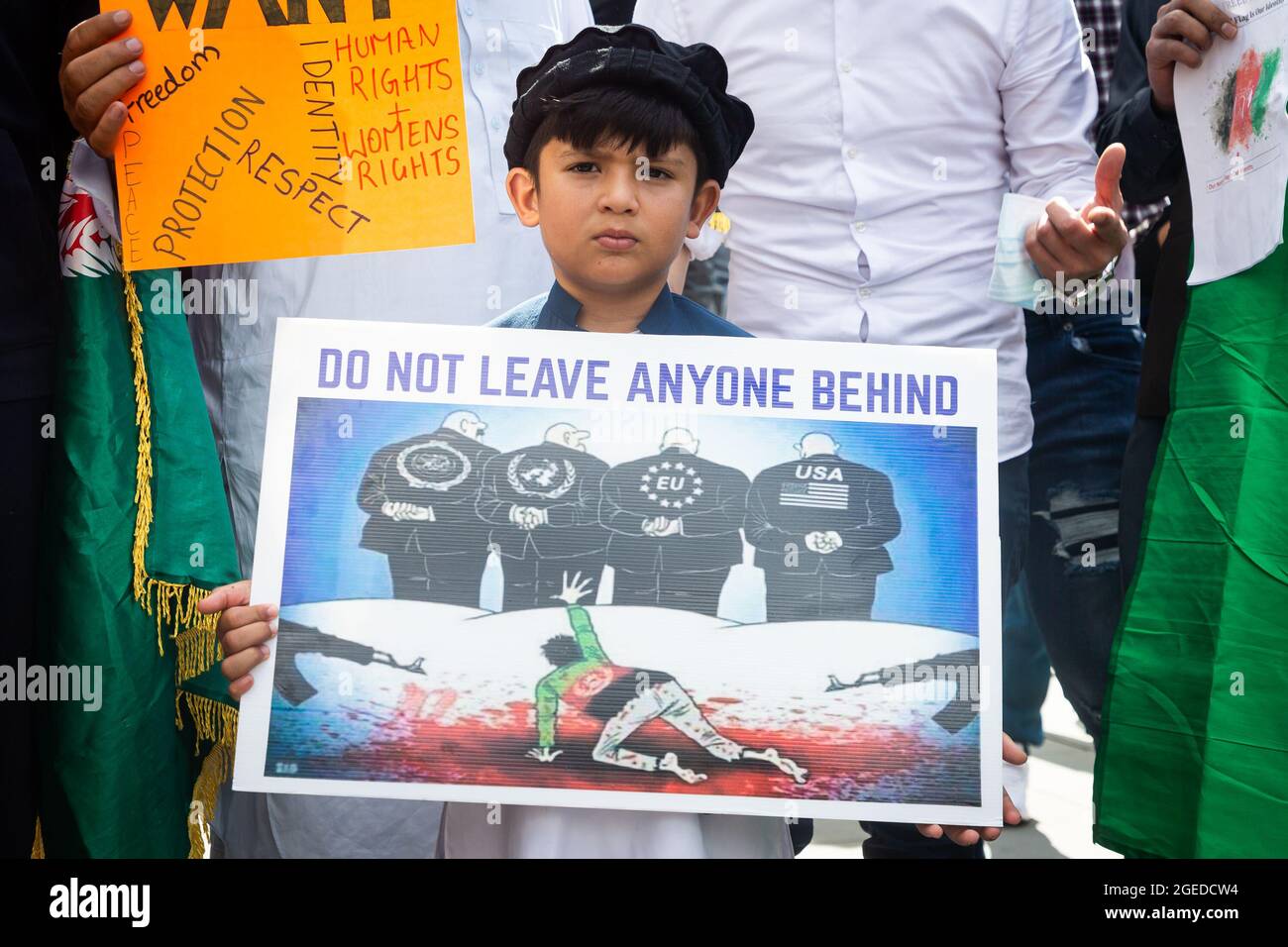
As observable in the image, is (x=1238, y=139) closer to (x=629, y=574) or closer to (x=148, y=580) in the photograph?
(x=629, y=574)

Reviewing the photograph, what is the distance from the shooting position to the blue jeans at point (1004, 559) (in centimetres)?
210

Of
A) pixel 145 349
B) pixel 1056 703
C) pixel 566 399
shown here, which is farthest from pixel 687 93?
pixel 1056 703

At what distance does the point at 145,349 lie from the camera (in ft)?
6.14

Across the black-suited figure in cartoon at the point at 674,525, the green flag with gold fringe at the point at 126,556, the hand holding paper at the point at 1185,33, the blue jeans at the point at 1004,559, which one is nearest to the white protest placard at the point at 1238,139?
the hand holding paper at the point at 1185,33

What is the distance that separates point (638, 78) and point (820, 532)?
67cm

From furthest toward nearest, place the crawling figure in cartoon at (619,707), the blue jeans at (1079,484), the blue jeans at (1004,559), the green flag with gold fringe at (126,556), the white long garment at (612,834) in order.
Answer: the blue jeans at (1079,484), the blue jeans at (1004,559), the green flag with gold fringe at (126,556), the white long garment at (612,834), the crawling figure in cartoon at (619,707)

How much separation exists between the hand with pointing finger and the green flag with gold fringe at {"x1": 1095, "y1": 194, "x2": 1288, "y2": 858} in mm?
150

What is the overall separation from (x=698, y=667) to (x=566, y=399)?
1.24 ft

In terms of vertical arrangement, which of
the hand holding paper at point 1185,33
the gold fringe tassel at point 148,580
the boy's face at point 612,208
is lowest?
the gold fringe tassel at point 148,580

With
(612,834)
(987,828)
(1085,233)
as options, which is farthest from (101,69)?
(987,828)

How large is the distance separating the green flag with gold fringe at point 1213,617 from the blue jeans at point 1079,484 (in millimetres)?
487

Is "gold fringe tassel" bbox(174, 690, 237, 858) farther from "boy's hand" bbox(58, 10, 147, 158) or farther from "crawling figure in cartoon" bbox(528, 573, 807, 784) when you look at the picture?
"boy's hand" bbox(58, 10, 147, 158)

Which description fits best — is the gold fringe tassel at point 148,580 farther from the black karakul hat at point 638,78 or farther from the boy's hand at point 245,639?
the black karakul hat at point 638,78
